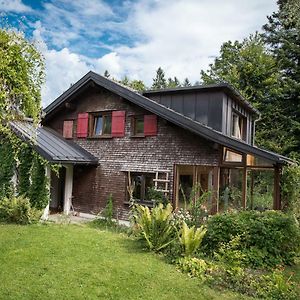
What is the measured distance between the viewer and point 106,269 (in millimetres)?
6949

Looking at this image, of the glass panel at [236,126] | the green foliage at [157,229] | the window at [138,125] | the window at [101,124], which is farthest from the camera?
the glass panel at [236,126]

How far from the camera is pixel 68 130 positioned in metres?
15.7

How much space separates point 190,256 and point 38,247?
12.8 feet

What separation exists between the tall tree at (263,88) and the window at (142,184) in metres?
12.6

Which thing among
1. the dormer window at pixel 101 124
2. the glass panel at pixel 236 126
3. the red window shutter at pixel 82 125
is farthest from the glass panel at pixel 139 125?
the glass panel at pixel 236 126

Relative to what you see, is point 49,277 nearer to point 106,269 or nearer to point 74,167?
point 106,269

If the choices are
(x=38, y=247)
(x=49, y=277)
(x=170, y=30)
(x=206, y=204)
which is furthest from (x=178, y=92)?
(x=49, y=277)

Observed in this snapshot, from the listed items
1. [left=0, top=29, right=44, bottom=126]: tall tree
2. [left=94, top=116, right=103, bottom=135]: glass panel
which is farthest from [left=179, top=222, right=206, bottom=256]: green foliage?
[left=94, top=116, right=103, bottom=135]: glass panel

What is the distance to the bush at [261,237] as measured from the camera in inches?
311

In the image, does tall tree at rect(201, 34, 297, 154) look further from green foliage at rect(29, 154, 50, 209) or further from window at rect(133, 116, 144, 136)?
green foliage at rect(29, 154, 50, 209)

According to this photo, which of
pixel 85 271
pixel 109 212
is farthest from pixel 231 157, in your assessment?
pixel 85 271

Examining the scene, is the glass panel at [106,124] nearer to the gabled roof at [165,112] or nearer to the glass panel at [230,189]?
the gabled roof at [165,112]

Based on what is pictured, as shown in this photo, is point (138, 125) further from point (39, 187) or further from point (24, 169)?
point (24, 169)

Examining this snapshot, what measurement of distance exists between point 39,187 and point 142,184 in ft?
13.4
